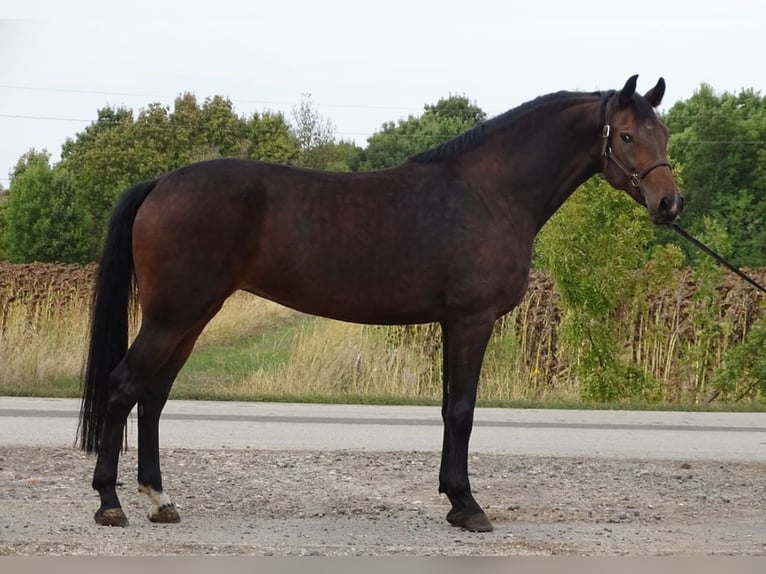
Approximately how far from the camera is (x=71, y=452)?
8.84 m

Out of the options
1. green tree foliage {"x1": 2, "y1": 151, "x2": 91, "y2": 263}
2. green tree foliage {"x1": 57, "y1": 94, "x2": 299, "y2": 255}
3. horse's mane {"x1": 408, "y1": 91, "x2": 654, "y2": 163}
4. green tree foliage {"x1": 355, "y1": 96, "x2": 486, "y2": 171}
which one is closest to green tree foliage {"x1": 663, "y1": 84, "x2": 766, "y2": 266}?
green tree foliage {"x1": 355, "y1": 96, "x2": 486, "y2": 171}

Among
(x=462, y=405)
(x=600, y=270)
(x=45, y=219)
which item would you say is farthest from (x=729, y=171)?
(x=462, y=405)

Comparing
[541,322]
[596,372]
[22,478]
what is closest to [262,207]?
[22,478]

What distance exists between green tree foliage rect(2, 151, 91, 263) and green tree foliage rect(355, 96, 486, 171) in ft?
53.7

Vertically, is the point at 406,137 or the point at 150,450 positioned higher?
the point at 406,137

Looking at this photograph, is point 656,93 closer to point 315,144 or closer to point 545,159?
point 545,159

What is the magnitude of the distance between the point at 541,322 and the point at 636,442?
5808 millimetres

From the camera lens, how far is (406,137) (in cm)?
5794

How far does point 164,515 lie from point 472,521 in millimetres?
1861

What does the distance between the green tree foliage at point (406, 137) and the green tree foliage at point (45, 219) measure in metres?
16.4

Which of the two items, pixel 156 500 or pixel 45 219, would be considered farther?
pixel 45 219

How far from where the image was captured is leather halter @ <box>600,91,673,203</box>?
640 centimetres

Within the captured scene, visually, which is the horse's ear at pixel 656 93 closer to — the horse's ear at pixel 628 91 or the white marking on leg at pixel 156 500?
the horse's ear at pixel 628 91

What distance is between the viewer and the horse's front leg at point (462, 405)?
6324 mm
